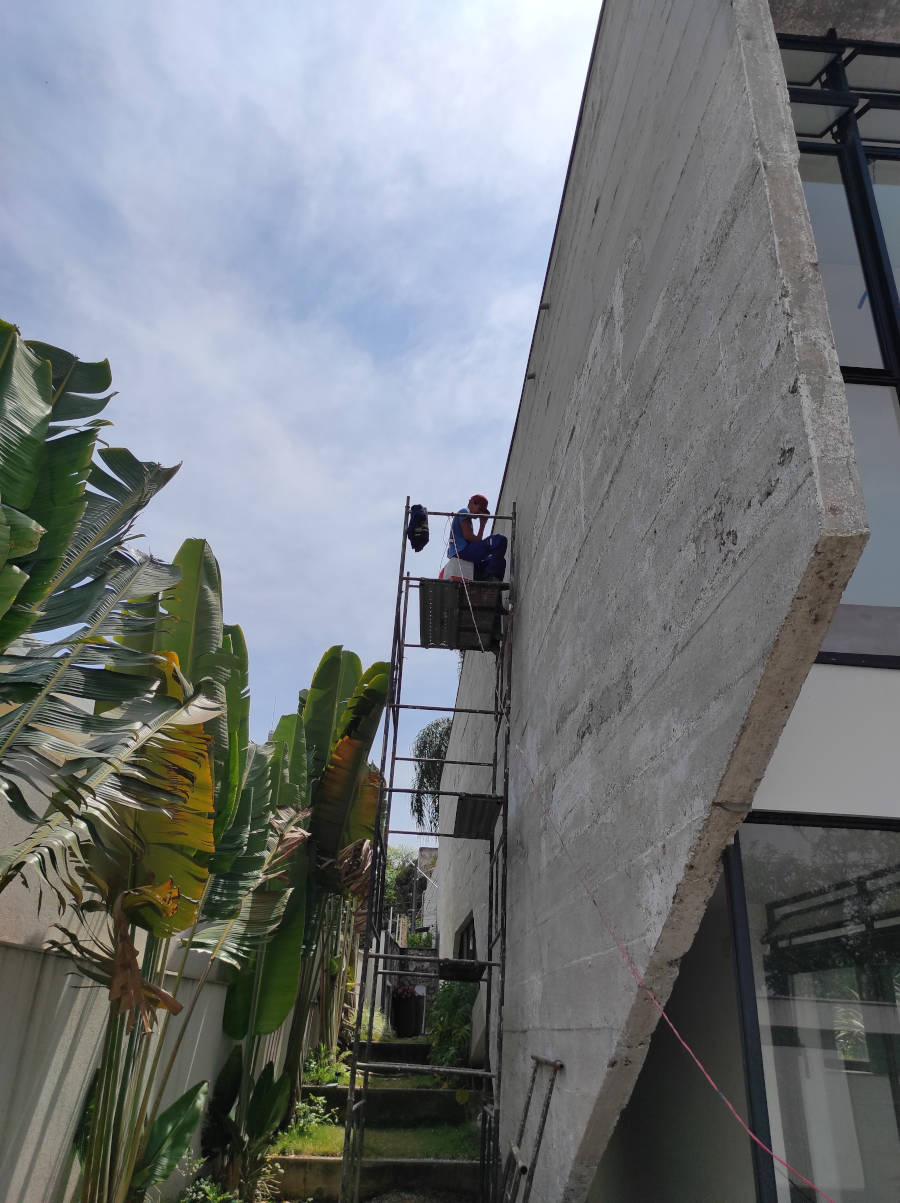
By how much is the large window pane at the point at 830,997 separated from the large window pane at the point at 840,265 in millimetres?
2460

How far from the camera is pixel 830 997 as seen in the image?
321 cm

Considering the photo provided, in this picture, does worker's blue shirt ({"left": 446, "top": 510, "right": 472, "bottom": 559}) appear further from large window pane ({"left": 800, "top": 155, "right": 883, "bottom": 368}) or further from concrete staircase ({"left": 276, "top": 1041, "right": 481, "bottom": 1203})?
concrete staircase ({"left": 276, "top": 1041, "right": 481, "bottom": 1203})

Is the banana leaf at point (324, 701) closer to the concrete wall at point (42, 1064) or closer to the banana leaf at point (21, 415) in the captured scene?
the concrete wall at point (42, 1064)

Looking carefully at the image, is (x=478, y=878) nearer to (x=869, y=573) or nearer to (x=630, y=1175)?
(x=630, y=1175)

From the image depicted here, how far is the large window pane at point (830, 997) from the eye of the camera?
303 centimetres

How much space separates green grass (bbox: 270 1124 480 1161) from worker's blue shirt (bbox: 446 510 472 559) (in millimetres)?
5491

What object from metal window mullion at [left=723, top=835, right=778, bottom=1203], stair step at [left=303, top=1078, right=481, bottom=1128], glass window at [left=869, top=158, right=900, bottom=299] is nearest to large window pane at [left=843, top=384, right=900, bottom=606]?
glass window at [left=869, top=158, right=900, bottom=299]

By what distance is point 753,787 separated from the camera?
273cm

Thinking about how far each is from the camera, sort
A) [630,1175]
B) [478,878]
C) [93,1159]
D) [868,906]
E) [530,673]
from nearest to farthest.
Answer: [868,906], [93,1159], [630,1175], [530,673], [478,878]

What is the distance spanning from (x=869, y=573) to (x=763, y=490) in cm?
151

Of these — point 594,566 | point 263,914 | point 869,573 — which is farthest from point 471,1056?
point 869,573

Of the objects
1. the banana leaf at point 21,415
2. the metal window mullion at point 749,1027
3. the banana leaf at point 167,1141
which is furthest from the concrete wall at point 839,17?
the banana leaf at point 167,1141

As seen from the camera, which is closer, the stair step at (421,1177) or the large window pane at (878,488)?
the large window pane at (878,488)

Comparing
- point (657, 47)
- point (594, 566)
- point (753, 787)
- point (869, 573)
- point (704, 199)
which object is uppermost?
point (657, 47)
